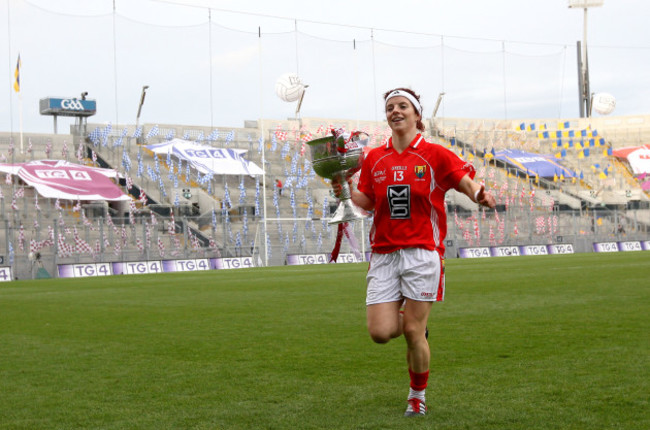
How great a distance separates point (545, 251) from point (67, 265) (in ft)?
76.5

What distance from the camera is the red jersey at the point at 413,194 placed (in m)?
5.83

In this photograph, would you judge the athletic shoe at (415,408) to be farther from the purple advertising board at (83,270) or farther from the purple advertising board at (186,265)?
the purple advertising board at (186,265)

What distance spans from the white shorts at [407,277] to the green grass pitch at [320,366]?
0.78 m

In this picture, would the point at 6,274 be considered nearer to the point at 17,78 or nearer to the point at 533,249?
the point at 17,78

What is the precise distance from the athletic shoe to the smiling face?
1857mm

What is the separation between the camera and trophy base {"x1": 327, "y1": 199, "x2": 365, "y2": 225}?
5.95m

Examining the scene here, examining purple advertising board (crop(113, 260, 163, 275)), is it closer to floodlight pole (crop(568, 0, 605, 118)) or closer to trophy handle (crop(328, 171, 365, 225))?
trophy handle (crop(328, 171, 365, 225))

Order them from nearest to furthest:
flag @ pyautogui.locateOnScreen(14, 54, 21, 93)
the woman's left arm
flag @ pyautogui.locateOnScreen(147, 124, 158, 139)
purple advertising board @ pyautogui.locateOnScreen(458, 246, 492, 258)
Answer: the woman's left arm
flag @ pyautogui.locateOnScreen(14, 54, 21, 93)
purple advertising board @ pyautogui.locateOnScreen(458, 246, 492, 258)
flag @ pyautogui.locateOnScreen(147, 124, 158, 139)

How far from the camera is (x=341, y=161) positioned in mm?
5906

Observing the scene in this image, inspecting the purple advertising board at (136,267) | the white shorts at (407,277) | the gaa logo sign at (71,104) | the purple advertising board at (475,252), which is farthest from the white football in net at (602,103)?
the white shorts at (407,277)

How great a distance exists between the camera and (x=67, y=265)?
101 ft

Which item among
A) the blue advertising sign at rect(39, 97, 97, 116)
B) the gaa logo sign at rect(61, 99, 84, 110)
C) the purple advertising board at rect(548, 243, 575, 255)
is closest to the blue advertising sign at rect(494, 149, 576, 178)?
the purple advertising board at rect(548, 243, 575, 255)

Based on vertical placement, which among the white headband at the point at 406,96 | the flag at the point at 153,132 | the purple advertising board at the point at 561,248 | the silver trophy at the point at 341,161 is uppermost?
the flag at the point at 153,132

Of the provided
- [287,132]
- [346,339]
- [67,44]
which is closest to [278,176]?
[287,132]
